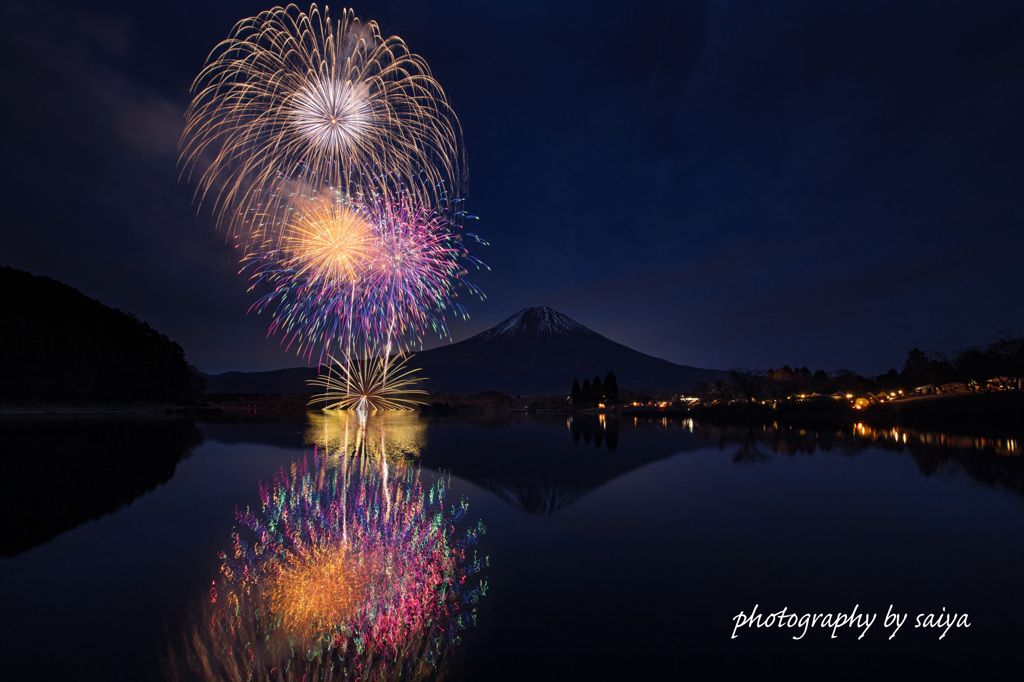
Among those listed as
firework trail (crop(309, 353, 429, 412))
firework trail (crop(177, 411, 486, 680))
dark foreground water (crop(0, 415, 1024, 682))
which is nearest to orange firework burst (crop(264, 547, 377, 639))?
firework trail (crop(177, 411, 486, 680))

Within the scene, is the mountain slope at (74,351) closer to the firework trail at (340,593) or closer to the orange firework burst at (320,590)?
the firework trail at (340,593)

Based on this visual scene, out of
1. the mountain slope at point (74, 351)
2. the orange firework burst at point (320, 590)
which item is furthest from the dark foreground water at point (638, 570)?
the mountain slope at point (74, 351)

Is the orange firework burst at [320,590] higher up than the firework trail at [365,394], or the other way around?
the firework trail at [365,394]

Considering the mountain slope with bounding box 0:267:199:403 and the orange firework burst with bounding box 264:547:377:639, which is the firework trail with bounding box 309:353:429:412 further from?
the orange firework burst with bounding box 264:547:377:639

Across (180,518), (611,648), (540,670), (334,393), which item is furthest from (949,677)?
(334,393)

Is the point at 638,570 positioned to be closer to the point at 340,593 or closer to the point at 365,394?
the point at 340,593

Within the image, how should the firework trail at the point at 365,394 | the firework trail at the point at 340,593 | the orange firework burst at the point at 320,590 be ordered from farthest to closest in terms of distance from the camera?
the firework trail at the point at 365,394
the orange firework burst at the point at 320,590
the firework trail at the point at 340,593

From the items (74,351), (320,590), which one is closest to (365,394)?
(74,351)
